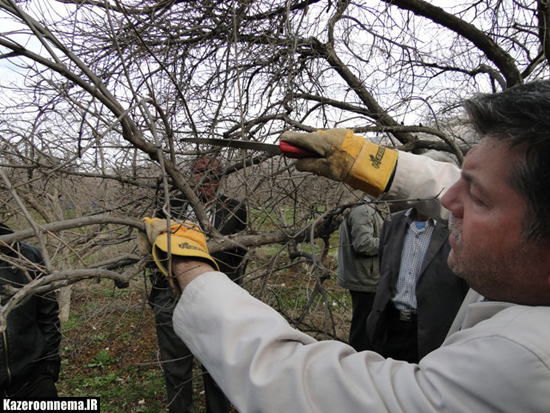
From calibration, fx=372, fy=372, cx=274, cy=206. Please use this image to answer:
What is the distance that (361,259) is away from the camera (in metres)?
3.38

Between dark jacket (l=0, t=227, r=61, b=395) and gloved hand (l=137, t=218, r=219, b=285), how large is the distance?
3.38ft

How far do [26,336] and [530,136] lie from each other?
2.57 metres

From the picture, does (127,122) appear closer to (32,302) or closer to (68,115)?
(68,115)

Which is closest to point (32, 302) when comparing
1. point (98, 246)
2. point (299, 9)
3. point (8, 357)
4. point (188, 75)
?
point (8, 357)

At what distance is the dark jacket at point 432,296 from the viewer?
1.92m

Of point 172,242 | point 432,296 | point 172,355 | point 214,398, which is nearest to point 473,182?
point 172,242

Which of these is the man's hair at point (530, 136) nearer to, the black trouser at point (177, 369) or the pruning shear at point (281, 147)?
the pruning shear at point (281, 147)

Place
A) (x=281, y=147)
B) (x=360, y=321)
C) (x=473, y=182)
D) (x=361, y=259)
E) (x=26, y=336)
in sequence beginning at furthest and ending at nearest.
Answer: (x=361, y=259) → (x=360, y=321) → (x=26, y=336) → (x=281, y=147) → (x=473, y=182)

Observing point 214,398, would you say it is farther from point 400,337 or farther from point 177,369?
point 400,337

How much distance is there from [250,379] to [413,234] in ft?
5.60

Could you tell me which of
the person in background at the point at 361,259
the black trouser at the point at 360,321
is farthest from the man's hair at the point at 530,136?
the person in background at the point at 361,259

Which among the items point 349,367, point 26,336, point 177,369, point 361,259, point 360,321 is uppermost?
point 349,367

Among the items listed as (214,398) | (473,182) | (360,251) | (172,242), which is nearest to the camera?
(473,182)

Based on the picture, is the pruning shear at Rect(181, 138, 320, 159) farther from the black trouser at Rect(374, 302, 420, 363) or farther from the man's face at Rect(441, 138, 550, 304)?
the black trouser at Rect(374, 302, 420, 363)
